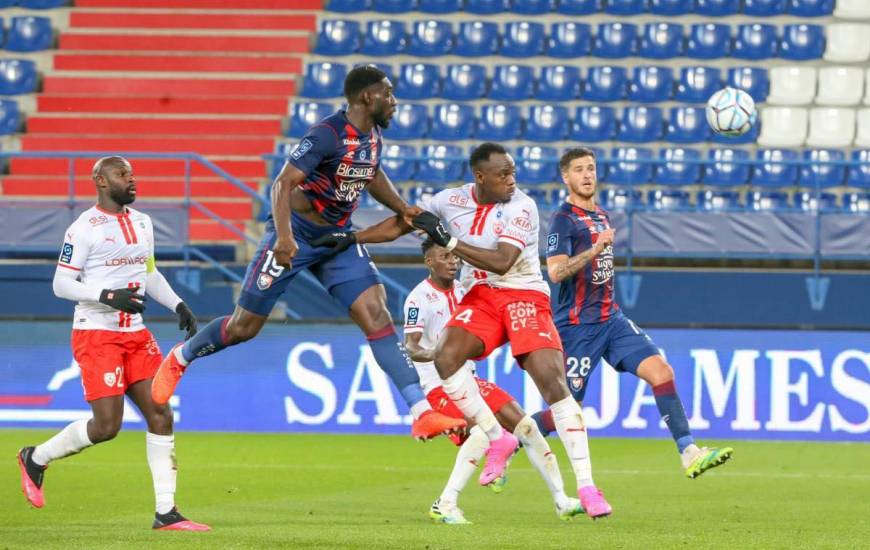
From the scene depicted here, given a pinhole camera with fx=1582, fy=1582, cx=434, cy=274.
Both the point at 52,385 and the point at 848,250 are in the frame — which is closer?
the point at 52,385

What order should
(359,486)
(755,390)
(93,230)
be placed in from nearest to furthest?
(93,230) < (359,486) < (755,390)

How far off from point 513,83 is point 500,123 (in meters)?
0.98

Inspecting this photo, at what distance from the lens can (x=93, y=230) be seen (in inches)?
348

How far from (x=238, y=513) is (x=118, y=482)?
2421 millimetres

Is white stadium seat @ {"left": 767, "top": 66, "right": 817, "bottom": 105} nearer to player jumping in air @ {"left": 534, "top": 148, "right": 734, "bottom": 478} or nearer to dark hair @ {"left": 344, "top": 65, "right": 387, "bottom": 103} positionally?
player jumping in air @ {"left": 534, "top": 148, "right": 734, "bottom": 478}

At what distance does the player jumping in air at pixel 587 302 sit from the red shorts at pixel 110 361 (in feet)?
8.40

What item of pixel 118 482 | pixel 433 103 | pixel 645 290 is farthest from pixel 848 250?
pixel 118 482

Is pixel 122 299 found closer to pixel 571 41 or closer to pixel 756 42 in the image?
pixel 571 41

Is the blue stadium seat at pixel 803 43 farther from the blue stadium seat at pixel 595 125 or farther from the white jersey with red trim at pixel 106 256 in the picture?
the white jersey with red trim at pixel 106 256

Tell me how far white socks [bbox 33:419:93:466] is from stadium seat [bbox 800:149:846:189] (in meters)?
14.0

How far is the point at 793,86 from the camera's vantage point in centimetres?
2269

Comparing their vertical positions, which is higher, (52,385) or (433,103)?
(433,103)

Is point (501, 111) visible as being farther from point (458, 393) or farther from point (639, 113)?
point (458, 393)

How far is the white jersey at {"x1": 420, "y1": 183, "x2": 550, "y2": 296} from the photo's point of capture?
8750 millimetres
